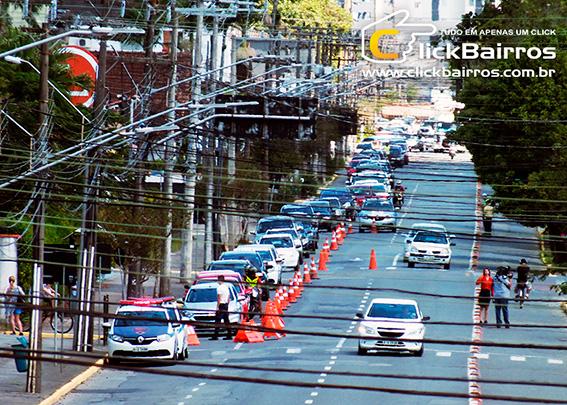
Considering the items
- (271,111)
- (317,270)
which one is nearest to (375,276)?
(317,270)

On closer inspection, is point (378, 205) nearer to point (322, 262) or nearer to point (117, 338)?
point (322, 262)

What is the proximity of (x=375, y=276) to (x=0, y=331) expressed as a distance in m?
18.6

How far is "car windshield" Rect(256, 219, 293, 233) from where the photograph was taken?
69.2 m

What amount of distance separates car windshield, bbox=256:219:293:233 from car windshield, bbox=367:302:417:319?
2695 centimetres

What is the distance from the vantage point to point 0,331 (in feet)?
145

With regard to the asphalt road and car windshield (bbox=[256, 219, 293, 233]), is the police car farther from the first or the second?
car windshield (bbox=[256, 219, 293, 233])

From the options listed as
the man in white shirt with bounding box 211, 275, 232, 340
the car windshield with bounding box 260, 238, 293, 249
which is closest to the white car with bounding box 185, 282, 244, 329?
the man in white shirt with bounding box 211, 275, 232, 340

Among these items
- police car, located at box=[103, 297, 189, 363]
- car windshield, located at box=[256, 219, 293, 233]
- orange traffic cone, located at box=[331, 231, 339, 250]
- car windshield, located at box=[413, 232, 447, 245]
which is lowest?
police car, located at box=[103, 297, 189, 363]

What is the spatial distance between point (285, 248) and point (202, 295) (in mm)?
18056

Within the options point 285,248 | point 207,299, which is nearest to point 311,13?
point 285,248

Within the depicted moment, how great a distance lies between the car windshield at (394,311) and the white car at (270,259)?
12245 millimetres

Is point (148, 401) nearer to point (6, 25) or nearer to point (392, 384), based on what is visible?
A: point (392, 384)

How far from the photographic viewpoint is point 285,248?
62.8m

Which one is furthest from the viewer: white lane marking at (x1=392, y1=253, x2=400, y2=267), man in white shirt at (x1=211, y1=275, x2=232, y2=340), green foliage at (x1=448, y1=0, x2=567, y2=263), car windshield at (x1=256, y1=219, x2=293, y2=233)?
car windshield at (x1=256, y1=219, x2=293, y2=233)
